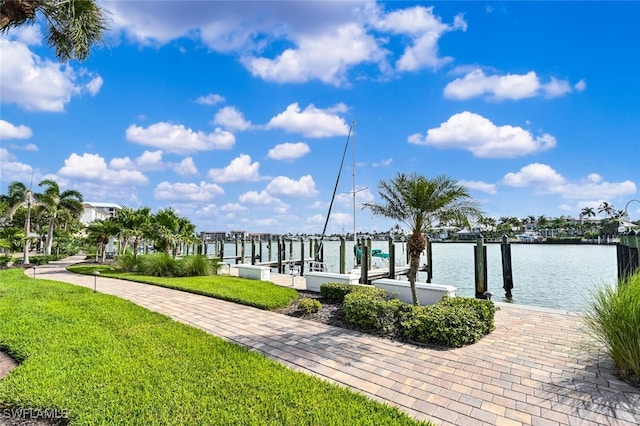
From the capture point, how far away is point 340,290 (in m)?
→ 9.20

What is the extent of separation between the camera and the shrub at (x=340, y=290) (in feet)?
29.3

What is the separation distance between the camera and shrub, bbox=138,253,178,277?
52.0 ft

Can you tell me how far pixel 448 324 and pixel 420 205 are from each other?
3294mm

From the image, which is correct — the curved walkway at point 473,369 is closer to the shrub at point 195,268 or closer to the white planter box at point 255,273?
the white planter box at point 255,273

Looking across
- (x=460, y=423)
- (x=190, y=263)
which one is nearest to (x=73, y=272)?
(x=190, y=263)

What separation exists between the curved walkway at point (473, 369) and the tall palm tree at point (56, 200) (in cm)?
2877

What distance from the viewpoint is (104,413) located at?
3.41 meters

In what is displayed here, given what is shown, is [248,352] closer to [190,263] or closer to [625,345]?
[625,345]

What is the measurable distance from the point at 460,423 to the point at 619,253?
31.6 feet

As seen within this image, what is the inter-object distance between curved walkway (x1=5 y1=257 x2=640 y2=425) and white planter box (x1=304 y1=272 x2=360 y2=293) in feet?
10.5

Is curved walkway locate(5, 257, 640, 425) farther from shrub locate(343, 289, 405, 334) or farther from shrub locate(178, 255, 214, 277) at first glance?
shrub locate(178, 255, 214, 277)

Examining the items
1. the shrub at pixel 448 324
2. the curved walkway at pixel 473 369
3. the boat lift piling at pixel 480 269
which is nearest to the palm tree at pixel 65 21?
the curved walkway at pixel 473 369

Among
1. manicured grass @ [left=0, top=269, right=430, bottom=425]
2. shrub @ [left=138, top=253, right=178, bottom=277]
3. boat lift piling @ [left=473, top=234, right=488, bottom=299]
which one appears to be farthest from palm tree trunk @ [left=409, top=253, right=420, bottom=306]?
shrub @ [left=138, top=253, right=178, bottom=277]

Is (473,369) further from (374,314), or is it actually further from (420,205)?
(420,205)
